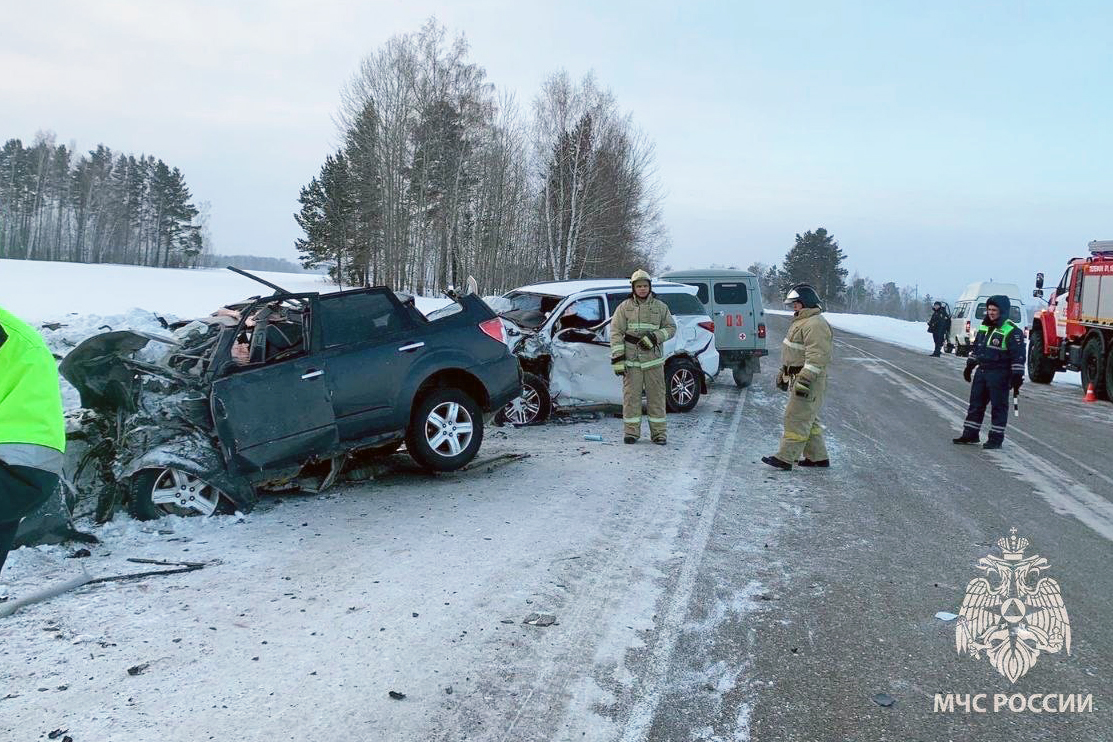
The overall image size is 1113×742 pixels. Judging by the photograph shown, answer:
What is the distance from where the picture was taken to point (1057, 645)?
12.7 ft

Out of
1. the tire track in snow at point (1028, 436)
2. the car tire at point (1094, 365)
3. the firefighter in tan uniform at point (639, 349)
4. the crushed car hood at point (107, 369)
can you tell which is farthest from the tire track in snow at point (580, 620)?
the car tire at point (1094, 365)

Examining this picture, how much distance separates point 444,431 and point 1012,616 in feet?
14.8

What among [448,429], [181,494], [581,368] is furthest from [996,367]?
[181,494]

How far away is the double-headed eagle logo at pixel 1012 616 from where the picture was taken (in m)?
3.79

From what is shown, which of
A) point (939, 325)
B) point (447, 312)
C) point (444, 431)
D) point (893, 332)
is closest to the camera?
point (444, 431)

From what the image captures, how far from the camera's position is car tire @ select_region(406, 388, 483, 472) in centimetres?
680

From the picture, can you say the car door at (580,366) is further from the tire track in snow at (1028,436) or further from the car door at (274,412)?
the tire track in snow at (1028,436)

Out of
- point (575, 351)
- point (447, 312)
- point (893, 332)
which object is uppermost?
point (893, 332)

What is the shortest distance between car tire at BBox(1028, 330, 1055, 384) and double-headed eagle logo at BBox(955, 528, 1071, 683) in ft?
53.2

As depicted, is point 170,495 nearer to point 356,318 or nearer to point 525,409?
point 356,318

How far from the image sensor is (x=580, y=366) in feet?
33.3

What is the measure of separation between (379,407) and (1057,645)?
491 cm

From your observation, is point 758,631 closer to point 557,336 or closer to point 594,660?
point 594,660

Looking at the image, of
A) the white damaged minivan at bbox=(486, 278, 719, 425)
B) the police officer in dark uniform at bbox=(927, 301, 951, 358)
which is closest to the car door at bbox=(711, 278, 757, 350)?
the white damaged minivan at bbox=(486, 278, 719, 425)
